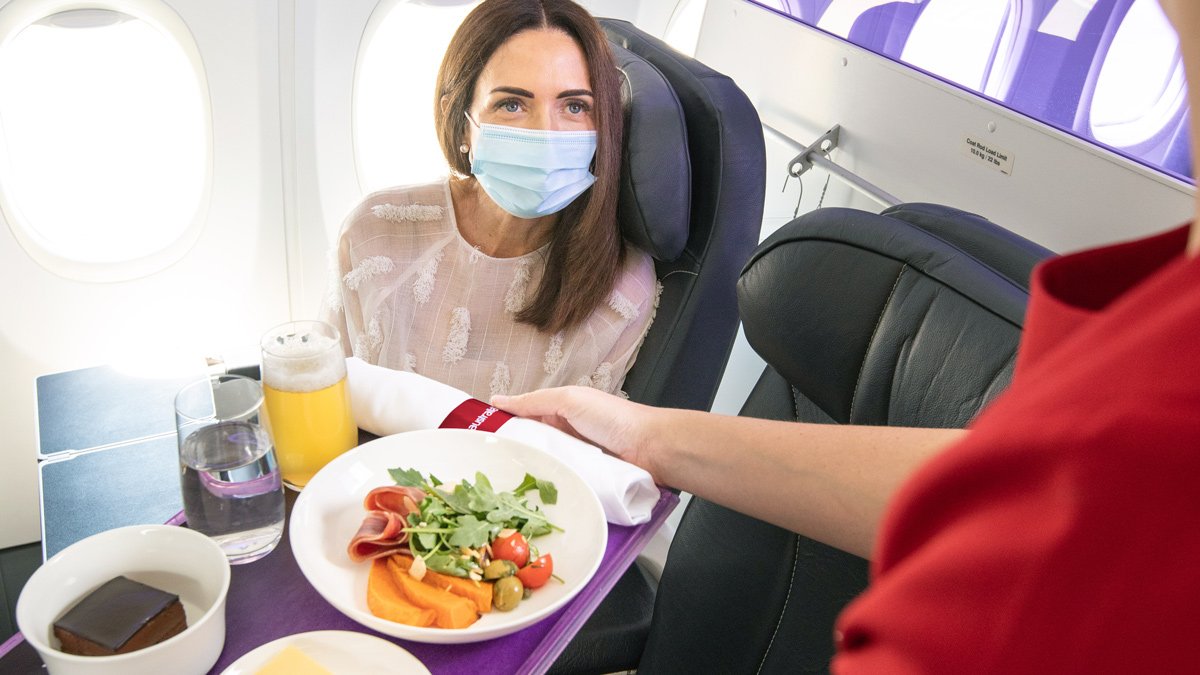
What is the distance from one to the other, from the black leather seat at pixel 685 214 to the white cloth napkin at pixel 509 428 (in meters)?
0.57

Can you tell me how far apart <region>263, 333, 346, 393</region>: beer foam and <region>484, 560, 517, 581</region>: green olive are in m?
0.31

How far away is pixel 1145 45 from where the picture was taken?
2008 mm

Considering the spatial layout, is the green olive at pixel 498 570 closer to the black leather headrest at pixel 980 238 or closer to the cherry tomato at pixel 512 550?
the cherry tomato at pixel 512 550

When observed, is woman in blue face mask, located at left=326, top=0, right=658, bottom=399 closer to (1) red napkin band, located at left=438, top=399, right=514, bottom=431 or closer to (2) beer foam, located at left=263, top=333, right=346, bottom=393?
(1) red napkin band, located at left=438, top=399, right=514, bottom=431

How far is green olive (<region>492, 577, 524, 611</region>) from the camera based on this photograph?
0.88m

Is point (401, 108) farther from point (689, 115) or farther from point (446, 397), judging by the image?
point (446, 397)

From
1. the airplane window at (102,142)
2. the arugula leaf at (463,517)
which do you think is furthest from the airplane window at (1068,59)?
the airplane window at (102,142)

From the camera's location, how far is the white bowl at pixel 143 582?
734 millimetres

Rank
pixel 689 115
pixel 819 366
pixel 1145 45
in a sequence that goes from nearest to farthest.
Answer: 1. pixel 819 366
2. pixel 689 115
3. pixel 1145 45

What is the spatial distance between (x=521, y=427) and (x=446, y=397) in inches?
4.8

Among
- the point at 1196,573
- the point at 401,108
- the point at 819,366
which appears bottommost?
the point at 401,108

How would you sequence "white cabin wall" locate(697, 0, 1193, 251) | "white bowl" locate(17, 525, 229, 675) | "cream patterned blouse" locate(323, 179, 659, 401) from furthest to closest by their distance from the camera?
1. "cream patterned blouse" locate(323, 179, 659, 401)
2. "white cabin wall" locate(697, 0, 1193, 251)
3. "white bowl" locate(17, 525, 229, 675)

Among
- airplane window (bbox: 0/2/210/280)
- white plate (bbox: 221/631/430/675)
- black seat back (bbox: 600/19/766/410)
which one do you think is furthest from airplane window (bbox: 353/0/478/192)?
white plate (bbox: 221/631/430/675)

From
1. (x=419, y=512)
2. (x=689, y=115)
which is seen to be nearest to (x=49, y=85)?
(x=689, y=115)
